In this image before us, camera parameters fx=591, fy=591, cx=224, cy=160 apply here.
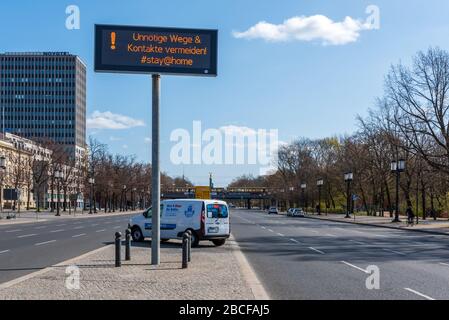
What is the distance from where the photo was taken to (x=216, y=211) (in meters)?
23.8

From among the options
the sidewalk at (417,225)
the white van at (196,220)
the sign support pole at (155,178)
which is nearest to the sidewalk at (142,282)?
the sign support pole at (155,178)

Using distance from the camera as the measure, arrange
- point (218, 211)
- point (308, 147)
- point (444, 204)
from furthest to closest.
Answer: point (308, 147)
point (444, 204)
point (218, 211)

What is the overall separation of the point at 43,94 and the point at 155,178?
151m

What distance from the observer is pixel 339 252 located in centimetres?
2181

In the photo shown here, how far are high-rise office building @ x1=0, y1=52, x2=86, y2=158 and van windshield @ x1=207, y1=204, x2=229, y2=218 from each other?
129 metres

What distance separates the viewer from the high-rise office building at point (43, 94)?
15238cm

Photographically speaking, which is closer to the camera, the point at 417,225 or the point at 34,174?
the point at 417,225

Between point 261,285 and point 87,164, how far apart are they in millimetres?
79927

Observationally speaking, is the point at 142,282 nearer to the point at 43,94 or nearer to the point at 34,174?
the point at 34,174

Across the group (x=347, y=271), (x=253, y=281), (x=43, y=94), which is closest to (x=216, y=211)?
(x=347, y=271)

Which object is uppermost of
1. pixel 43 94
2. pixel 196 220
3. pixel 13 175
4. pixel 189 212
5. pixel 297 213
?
pixel 43 94
